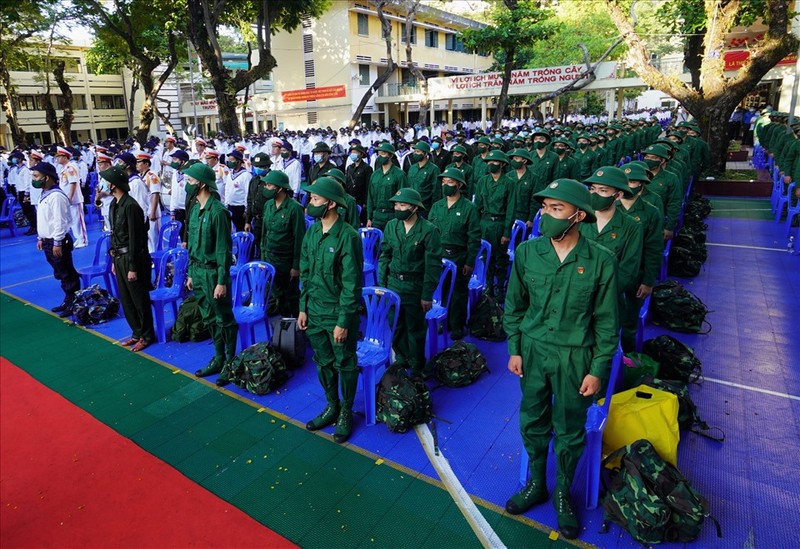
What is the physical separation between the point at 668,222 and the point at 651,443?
407 cm

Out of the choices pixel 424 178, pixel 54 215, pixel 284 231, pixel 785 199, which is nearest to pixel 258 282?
pixel 284 231

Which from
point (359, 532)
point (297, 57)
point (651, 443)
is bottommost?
point (359, 532)

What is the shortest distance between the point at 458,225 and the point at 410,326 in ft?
4.24

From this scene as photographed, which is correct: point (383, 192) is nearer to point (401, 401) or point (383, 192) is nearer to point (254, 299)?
point (254, 299)

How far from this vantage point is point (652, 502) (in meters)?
2.96

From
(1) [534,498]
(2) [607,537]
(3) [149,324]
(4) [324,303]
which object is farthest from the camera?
(3) [149,324]

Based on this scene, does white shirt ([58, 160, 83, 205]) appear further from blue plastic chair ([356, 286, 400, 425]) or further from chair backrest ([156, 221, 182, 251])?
blue plastic chair ([356, 286, 400, 425])

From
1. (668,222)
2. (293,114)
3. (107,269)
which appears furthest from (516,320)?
(293,114)

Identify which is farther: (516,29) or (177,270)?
(516,29)

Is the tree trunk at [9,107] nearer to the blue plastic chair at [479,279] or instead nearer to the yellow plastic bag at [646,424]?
the blue plastic chair at [479,279]

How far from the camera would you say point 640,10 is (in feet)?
113

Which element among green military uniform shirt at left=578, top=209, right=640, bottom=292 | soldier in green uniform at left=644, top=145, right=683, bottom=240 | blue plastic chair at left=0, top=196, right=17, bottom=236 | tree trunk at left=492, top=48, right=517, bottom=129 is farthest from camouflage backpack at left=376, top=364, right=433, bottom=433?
tree trunk at left=492, top=48, right=517, bottom=129

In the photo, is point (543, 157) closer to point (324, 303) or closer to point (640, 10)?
point (324, 303)

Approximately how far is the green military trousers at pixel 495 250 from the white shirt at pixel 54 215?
531 centimetres
